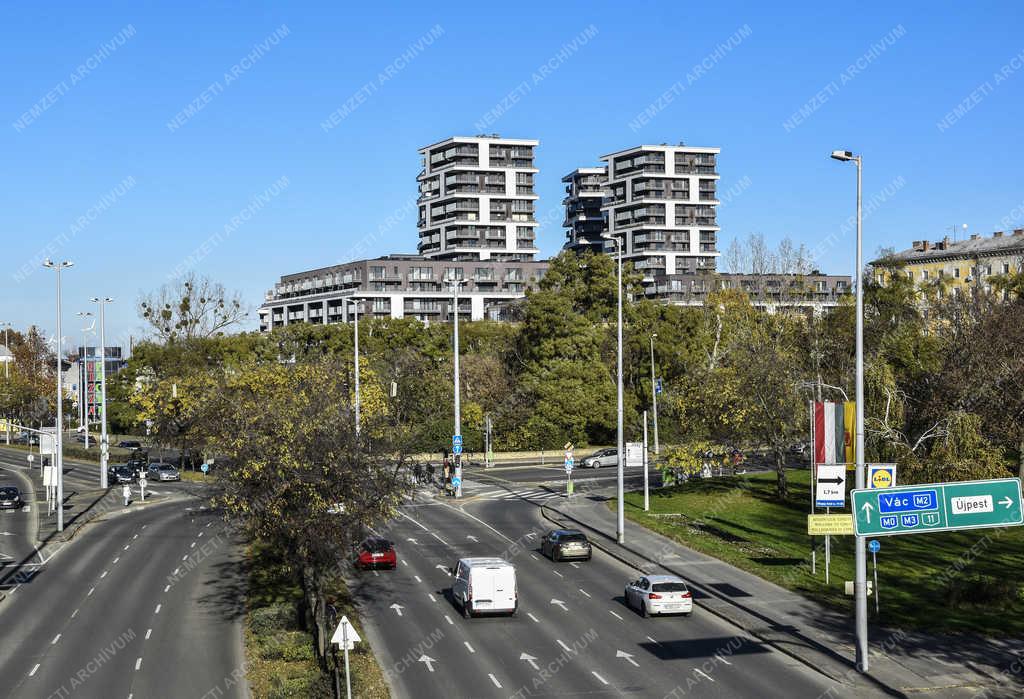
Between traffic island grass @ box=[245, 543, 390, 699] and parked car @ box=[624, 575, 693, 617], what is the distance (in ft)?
30.5

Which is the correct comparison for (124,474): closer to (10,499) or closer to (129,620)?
(10,499)

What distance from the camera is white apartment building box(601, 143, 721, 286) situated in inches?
7480

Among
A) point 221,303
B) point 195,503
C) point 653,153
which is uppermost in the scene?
point 653,153

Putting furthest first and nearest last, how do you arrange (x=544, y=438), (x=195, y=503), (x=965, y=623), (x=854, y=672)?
(x=544, y=438)
(x=195, y=503)
(x=965, y=623)
(x=854, y=672)

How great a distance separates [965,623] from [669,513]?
24825 mm

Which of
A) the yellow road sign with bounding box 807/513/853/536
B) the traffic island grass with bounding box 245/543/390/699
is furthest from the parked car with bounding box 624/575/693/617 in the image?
the traffic island grass with bounding box 245/543/390/699

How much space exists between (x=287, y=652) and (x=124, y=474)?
5481 cm

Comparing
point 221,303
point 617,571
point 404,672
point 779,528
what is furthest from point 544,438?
point 404,672

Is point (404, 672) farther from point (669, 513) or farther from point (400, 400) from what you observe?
point (400, 400)

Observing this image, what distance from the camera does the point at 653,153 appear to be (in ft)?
623

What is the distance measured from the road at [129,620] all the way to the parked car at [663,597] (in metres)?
12.9

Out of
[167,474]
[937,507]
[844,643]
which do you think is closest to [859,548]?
[937,507]

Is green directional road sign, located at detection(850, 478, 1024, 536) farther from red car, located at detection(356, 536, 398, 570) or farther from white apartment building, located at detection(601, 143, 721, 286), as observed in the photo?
white apartment building, located at detection(601, 143, 721, 286)

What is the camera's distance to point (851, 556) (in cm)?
4584
